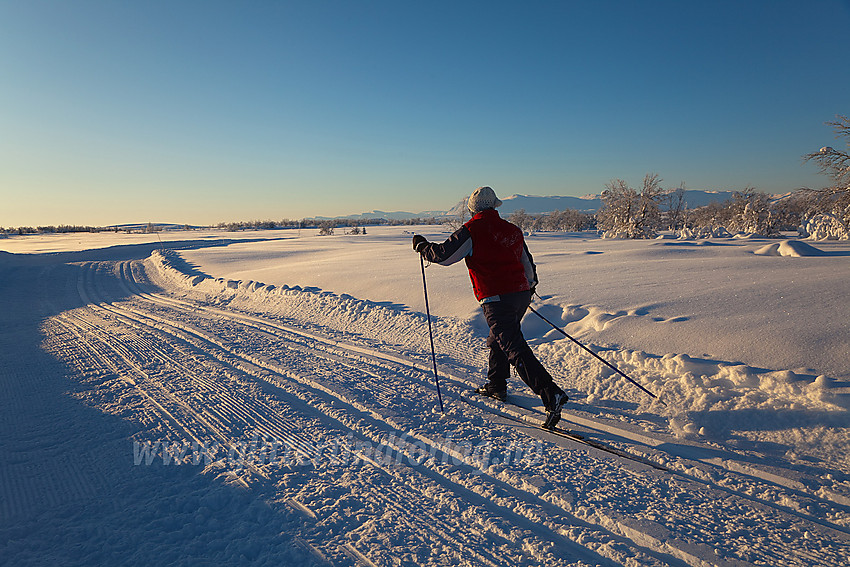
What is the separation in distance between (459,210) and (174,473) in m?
26.6

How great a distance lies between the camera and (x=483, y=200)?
3.72 m

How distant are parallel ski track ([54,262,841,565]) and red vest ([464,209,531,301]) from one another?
151 centimetres

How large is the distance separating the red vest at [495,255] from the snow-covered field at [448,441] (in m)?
1.18

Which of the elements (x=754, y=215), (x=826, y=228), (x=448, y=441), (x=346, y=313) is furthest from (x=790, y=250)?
(x=754, y=215)

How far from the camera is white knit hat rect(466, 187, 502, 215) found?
3.72 m

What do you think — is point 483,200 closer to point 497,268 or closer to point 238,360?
point 497,268

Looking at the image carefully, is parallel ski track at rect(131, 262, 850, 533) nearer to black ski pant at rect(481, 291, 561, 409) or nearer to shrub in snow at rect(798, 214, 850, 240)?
black ski pant at rect(481, 291, 561, 409)

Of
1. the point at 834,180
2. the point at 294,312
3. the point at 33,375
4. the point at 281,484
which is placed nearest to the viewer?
the point at 281,484

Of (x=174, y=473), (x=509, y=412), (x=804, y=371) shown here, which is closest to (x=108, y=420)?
(x=174, y=473)

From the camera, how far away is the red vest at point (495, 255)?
11.6 ft

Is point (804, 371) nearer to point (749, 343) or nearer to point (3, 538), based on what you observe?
point (749, 343)

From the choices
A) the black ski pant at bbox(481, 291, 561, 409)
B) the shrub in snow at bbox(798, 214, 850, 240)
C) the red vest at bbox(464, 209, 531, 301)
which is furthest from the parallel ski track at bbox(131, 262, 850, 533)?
the shrub in snow at bbox(798, 214, 850, 240)

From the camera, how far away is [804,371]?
3496 millimetres

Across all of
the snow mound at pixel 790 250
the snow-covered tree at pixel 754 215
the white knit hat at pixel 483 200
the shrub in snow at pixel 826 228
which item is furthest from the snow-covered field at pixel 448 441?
the snow-covered tree at pixel 754 215
